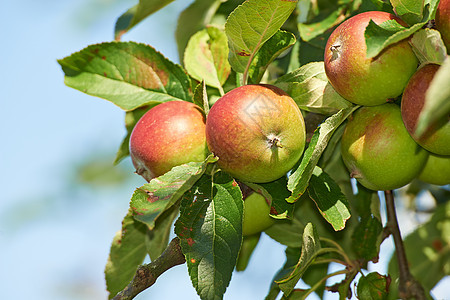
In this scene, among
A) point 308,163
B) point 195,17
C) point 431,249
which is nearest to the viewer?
point 308,163

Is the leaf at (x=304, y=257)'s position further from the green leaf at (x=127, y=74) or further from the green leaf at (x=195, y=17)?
the green leaf at (x=195, y=17)

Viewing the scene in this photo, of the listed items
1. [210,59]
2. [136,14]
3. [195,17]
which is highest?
[136,14]

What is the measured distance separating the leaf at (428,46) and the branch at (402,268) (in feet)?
1.92

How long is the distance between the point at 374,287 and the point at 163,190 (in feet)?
2.22

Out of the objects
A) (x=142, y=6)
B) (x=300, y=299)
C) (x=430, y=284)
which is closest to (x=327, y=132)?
(x=300, y=299)

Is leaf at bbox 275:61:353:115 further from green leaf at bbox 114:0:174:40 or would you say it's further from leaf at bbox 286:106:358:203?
green leaf at bbox 114:0:174:40

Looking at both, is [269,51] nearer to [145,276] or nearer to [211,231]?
[211,231]

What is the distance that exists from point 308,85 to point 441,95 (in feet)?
1.83

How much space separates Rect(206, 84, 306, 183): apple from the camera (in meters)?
1.09

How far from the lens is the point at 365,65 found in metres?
1.05

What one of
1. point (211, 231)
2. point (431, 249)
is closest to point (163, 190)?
point (211, 231)

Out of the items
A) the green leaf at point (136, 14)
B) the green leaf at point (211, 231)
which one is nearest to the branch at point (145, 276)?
Answer: the green leaf at point (211, 231)

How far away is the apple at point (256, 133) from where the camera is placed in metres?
1.09

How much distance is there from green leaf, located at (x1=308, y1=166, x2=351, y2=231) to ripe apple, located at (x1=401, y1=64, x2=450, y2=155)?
0.23 m
